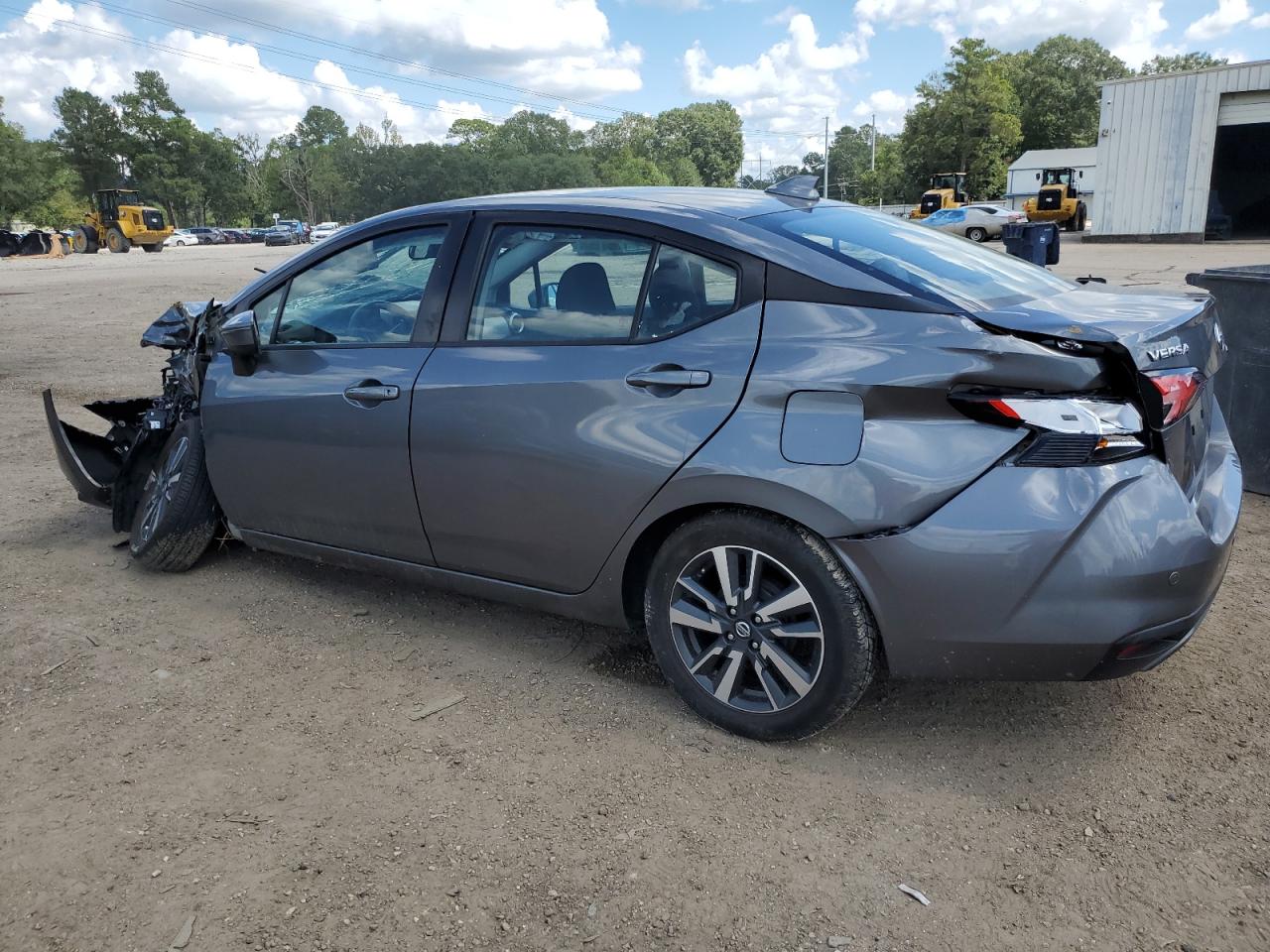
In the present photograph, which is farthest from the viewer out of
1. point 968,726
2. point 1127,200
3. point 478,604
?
point 1127,200

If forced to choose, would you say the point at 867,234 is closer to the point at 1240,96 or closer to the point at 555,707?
→ the point at 555,707

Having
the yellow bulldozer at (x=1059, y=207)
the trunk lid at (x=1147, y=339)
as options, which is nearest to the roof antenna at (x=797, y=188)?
the trunk lid at (x=1147, y=339)

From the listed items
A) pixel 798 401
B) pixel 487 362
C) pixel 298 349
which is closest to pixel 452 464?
pixel 487 362

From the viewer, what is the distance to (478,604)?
13.5 ft

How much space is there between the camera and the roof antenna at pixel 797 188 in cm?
361

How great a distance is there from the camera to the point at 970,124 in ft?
219

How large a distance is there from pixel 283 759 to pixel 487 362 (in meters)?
1.41

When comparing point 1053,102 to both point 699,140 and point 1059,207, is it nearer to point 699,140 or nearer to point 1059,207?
point 1059,207

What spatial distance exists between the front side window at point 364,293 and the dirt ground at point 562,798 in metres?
A: 1.16

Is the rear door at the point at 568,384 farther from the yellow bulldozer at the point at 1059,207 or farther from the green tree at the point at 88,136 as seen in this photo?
the green tree at the point at 88,136

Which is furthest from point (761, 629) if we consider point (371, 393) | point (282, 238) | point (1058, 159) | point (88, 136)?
point (88, 136)

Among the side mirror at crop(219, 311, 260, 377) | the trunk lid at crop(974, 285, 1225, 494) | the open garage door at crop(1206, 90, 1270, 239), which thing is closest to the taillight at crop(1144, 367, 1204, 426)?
the trunk lid at crop(974, 285, 1225, 494)

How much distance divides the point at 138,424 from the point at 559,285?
3.02m

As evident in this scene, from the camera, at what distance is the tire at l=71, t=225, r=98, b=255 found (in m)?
47.4
